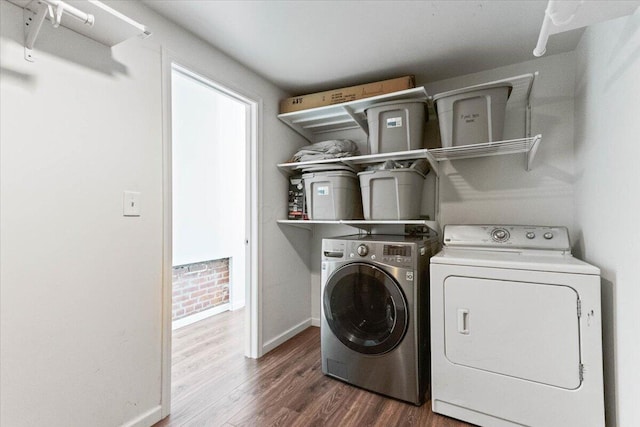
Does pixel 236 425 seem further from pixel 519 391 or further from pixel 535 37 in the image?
pixel 535 37

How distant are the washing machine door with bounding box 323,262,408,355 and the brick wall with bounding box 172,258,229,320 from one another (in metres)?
1.78

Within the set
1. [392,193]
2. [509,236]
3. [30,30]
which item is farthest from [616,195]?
[30,30]

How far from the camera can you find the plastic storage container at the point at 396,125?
204cm

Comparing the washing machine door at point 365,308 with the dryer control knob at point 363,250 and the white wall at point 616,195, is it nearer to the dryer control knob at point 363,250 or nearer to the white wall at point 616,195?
the dryer control knob at point 363,250

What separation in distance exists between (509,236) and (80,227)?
7.76ft

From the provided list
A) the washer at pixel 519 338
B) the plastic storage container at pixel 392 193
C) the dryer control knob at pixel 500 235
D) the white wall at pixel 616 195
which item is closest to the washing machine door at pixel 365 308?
the washer at pixel 519 338


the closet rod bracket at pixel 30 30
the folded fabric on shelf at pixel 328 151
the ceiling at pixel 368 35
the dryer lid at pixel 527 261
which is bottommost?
the dryer lid at pixel 527 261

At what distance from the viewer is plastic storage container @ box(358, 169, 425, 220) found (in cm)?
204

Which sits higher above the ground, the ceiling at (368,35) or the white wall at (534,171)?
the ceiling at (368,35)

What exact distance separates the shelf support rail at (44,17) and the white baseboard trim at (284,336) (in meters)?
2.23

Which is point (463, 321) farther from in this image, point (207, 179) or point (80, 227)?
point (207, 179)

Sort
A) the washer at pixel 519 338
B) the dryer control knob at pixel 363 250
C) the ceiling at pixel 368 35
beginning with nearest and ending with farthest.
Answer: the washer at pixel 519 338 < the ceiling at pixel 368 35 < the dryer control knob at pixel 363 250

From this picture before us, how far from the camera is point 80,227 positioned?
4.32 feet

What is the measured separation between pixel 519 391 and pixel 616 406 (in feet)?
1.15
